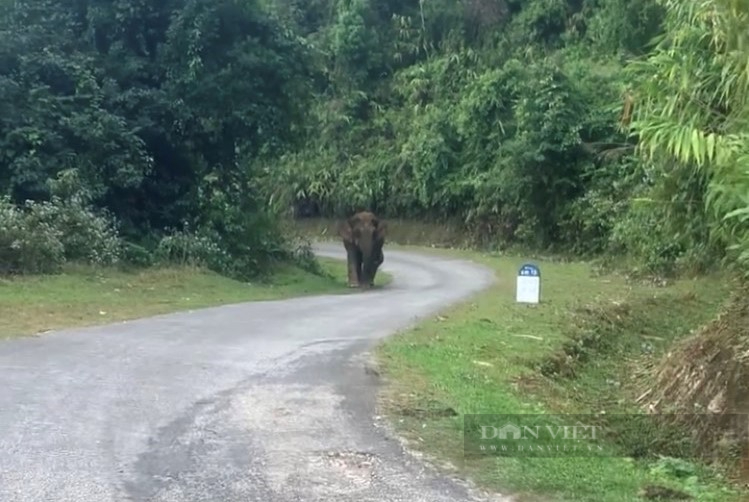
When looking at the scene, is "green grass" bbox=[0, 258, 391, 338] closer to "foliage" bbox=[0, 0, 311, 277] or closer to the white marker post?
"foliage" bbox=[0, 0, 311, 277]

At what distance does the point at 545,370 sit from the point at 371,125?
36125mm

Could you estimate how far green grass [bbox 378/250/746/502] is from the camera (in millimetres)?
7449

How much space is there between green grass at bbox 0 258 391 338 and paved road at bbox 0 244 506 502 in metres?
1.15

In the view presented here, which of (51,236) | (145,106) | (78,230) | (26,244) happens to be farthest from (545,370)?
(145,106)

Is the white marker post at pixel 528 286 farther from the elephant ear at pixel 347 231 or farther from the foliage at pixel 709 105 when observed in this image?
the elephant ear at pixel 347 231

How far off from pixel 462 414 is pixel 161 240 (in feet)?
50.2

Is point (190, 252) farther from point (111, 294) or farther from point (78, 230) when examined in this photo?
point (111, 294)

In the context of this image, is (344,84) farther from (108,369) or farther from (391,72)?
(108,369)

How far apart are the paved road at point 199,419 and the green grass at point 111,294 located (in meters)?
1.15

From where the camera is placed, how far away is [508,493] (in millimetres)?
6883

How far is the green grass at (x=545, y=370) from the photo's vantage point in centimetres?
745

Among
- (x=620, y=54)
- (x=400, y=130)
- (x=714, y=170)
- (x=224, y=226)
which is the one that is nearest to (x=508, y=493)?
(x=714, y=170)

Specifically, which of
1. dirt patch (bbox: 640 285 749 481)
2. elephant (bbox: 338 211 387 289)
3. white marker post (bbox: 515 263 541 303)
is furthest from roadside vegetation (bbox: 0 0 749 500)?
elephant (bbox: 338 211 387 289)

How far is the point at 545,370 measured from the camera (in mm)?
12953
